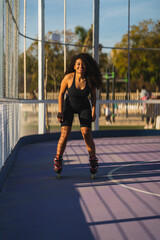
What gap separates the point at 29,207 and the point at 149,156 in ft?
16.5

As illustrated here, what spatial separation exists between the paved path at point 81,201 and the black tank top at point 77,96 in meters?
1.06

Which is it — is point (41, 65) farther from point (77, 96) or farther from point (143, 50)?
point (143, 50)

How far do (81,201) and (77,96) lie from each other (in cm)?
187

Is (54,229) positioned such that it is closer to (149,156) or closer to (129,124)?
(149,156)

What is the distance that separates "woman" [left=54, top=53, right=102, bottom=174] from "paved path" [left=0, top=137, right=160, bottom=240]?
43 cm

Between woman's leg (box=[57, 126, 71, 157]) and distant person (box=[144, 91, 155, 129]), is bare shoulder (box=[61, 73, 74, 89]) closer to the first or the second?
woman's leg (box=[57, 126, 71, 157])

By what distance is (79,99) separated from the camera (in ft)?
21.6

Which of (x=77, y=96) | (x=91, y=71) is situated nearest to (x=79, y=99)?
(x=77, y=96)

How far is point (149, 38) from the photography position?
25984 millimetres

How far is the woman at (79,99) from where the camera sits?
6574mm

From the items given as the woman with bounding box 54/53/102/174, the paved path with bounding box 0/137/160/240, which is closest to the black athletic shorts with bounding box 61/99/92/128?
the woman with bounding box 54/53/102/174

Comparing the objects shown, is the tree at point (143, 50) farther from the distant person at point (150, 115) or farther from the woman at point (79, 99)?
the woman at point (79, 99)

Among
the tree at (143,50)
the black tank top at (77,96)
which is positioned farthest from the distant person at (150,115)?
the black tank top at (77,96)

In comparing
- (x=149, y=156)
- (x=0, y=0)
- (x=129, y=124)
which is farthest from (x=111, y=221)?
(x=129, y=124)
